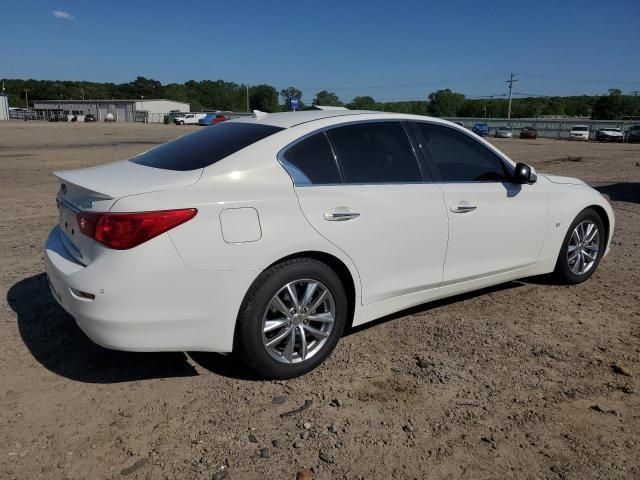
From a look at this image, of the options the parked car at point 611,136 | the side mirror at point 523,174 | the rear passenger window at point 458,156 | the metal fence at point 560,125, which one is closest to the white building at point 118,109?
the metal fence at point 560,125

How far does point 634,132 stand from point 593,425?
55254 millimetres

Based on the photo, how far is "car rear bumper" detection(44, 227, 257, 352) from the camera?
2.94m

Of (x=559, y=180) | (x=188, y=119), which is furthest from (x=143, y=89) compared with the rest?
(x=559, y=180)

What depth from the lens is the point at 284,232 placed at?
10.7 ft

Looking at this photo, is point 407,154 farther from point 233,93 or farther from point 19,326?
point 233,93

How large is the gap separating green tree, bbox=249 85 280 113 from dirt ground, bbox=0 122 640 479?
112766 mm

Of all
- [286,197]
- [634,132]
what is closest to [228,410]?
[286,197]

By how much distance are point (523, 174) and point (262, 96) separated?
128 metres

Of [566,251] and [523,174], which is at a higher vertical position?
[523,174]

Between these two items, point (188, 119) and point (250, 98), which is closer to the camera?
point (188, 119)

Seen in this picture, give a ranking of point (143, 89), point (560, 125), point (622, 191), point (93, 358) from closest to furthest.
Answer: point (93, 358), point (622, 191), point (560, 125), point (143, 89)

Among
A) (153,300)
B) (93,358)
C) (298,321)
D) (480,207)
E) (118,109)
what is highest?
(118,109)

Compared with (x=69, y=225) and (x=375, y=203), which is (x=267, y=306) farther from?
(x=69, y=225)

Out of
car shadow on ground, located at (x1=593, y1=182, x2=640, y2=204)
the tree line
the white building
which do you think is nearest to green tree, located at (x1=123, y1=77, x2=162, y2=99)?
the tree line
